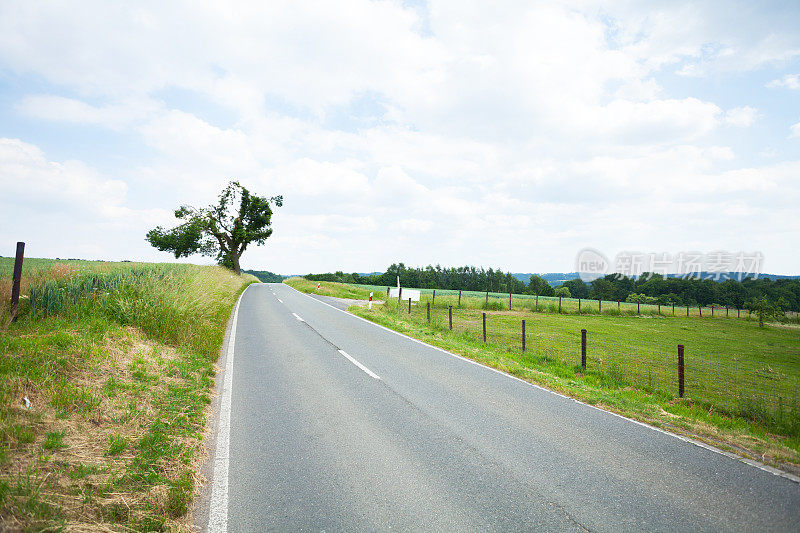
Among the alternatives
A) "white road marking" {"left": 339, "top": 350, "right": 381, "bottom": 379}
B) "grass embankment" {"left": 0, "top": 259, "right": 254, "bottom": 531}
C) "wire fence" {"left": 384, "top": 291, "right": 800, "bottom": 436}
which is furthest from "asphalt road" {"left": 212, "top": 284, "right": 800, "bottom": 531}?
"wire fence" {"left": 384, "top": 291, "right": 800, "bottom": 436}

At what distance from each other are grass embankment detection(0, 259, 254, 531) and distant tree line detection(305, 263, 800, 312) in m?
40.1

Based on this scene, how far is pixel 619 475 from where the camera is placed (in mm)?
3693

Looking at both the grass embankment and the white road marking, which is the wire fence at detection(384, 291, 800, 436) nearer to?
the white road marking

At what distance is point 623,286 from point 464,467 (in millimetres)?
111343

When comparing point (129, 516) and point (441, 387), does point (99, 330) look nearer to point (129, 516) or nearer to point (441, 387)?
point (129, 516)

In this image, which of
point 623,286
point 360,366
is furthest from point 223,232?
point 623,286

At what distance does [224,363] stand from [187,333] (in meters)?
1.63

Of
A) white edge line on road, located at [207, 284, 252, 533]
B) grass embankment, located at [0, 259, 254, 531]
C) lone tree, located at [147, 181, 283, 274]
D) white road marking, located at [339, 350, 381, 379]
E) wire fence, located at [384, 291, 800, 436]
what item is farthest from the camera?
lone tree, located at [147, 181, 283, 274]

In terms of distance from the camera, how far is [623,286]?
316 ft

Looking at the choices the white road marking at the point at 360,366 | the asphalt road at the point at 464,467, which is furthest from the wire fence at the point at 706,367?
the white road marking at the point at 360,366

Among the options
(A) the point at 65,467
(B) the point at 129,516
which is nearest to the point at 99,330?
(A) the point at 65,467

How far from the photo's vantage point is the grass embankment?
281 cm

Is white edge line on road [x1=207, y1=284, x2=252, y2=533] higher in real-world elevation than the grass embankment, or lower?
lower

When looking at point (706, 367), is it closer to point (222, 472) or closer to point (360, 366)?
point (360, 366)
